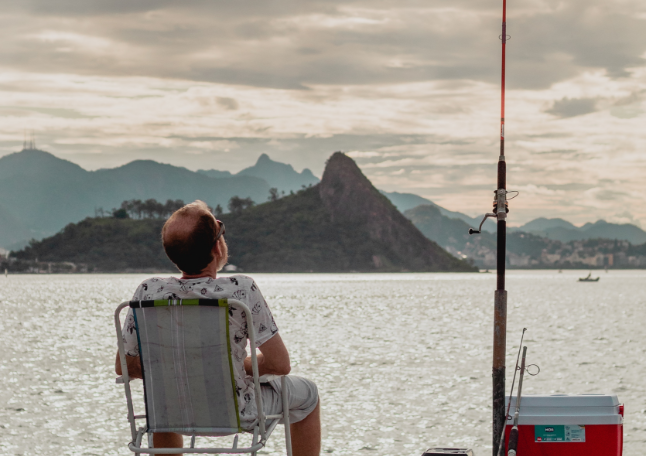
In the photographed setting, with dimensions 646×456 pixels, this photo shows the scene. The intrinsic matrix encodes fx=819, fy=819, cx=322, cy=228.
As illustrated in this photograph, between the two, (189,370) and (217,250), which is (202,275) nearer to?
(217,250)

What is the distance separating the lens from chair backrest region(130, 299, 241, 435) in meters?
3.74

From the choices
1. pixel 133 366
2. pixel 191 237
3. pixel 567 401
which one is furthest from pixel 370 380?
pixel 191 237

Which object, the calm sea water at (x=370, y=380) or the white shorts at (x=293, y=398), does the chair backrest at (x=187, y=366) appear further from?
the calm sea water at (x=370, y=380)

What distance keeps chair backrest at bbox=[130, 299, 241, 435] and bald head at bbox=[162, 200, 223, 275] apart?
0.25 m

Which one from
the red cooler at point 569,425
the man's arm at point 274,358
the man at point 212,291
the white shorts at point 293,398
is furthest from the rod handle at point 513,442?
the man's arm at point 274,358

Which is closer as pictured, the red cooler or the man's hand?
the man's hand

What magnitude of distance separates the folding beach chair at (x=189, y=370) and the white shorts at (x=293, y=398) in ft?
0.41

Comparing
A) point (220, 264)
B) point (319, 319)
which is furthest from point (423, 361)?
point (319, 319)

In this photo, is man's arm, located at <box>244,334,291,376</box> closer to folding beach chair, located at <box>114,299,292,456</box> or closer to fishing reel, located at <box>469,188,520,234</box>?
folding beach chair, located at <box>114,299,292,456</box>

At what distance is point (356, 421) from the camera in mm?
12766

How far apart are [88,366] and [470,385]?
9.99 m

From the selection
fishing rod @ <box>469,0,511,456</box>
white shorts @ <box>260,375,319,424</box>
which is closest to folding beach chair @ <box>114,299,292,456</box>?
white shorts @ <box>260,375,319,424</box>

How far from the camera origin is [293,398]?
164 inches

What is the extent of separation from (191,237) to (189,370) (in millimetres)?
629
